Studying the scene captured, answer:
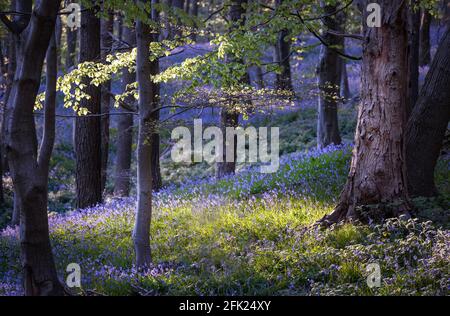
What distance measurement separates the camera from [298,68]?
38.7 metres

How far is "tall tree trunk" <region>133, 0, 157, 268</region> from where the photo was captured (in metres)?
7.63

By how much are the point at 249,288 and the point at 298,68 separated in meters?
33.5

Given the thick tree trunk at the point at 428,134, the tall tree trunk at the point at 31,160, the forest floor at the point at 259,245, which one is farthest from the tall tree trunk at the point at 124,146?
the tall tree trunk at the point at 31,160

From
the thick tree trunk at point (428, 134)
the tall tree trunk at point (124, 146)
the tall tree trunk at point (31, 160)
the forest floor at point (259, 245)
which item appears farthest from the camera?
the tall tree trunk at point (124, 146)

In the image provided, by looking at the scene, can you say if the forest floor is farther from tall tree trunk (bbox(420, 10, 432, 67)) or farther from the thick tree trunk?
tall tree trunk (bbox(420, 10, 432, 67))

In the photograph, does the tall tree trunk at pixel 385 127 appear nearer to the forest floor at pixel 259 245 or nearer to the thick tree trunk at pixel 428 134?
the forest floor at pixel 259 245

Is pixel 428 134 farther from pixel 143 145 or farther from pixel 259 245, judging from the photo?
pixel 143 145

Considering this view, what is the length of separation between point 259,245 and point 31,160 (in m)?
3.65

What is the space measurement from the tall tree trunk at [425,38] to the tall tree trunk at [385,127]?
54.5 feet

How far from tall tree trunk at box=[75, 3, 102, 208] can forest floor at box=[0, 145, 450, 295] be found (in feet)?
5.86

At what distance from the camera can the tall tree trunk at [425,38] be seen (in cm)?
2561

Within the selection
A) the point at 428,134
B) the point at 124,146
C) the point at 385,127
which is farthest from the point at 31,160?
the point at 124,146

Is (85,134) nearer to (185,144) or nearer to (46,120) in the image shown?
(46,120)

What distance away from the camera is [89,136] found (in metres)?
13.2
